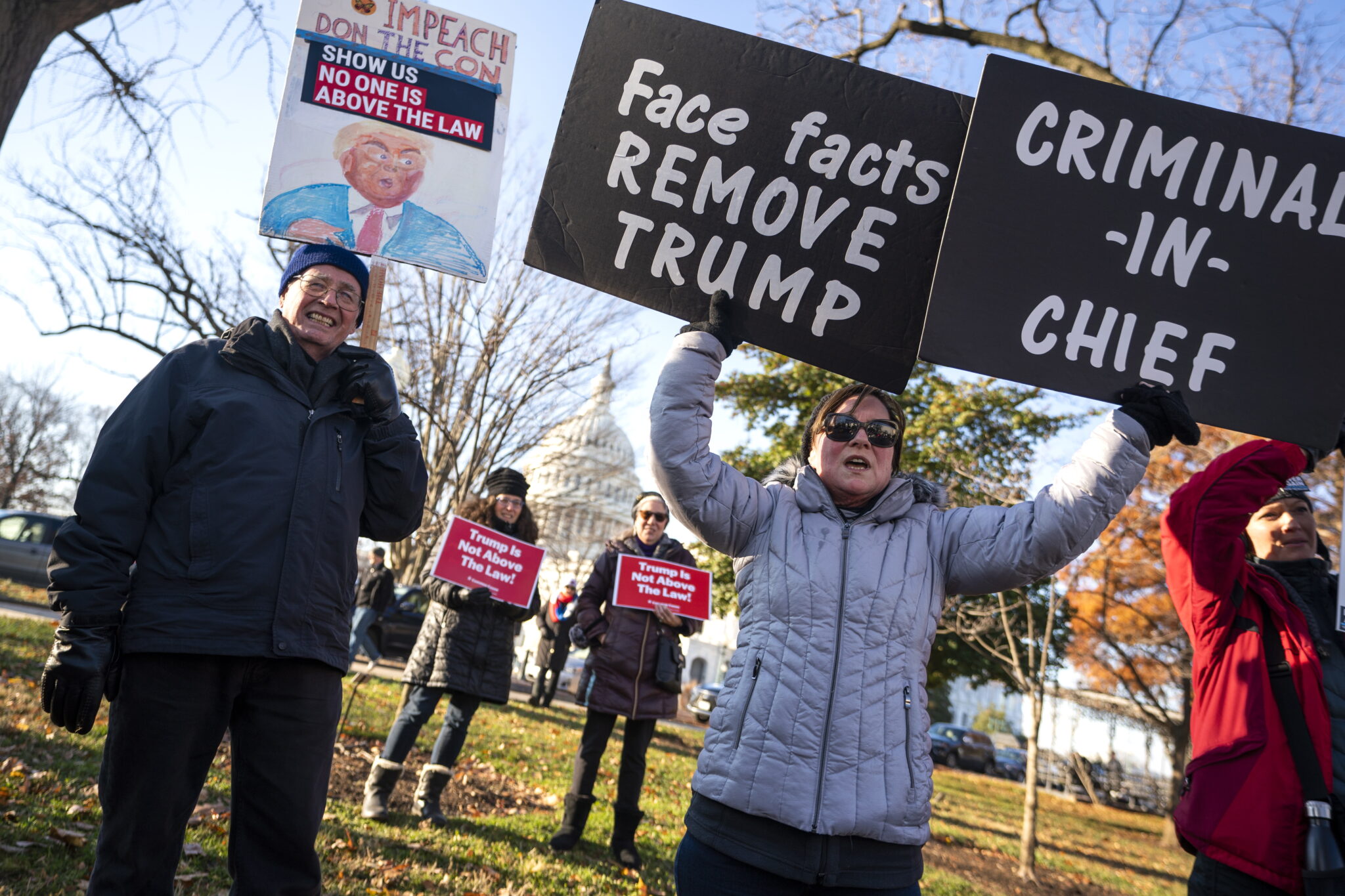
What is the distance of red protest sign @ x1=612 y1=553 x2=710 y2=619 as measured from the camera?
5590 millimetres

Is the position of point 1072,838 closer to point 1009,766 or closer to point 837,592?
point 837,592

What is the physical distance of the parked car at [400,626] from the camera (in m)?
17.5

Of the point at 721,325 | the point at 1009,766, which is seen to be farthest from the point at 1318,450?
the point at 1009,766

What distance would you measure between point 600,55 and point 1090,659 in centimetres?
2244

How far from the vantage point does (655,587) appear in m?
5.68

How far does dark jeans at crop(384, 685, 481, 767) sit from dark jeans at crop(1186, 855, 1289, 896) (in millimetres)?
3550

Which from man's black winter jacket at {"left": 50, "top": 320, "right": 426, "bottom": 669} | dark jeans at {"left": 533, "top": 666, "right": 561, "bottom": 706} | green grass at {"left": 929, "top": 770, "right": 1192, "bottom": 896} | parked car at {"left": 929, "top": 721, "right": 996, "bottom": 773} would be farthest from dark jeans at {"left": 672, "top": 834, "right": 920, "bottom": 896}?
parked car at {"left": 929, "top": 721, "right": 996, "bottom": 773}

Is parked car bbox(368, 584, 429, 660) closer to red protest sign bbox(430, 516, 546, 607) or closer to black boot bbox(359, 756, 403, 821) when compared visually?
red protest sign bbox(430, 516, 546, 607)

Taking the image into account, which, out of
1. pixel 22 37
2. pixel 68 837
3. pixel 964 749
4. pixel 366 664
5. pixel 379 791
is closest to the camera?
pixel 68 837

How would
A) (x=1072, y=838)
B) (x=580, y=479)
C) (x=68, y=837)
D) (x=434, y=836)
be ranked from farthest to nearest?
1. (x=580, y=479)
2. (x=1072, y=838)
3. (x=434, y=836)
4. (x=68, y=837)

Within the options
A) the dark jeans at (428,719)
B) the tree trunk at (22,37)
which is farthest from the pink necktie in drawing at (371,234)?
the dark jeans at (428,719)

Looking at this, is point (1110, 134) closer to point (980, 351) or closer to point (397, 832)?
point (980, 351)

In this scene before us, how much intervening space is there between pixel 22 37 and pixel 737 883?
5.00m

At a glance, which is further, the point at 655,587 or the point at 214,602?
the point at 655,587
